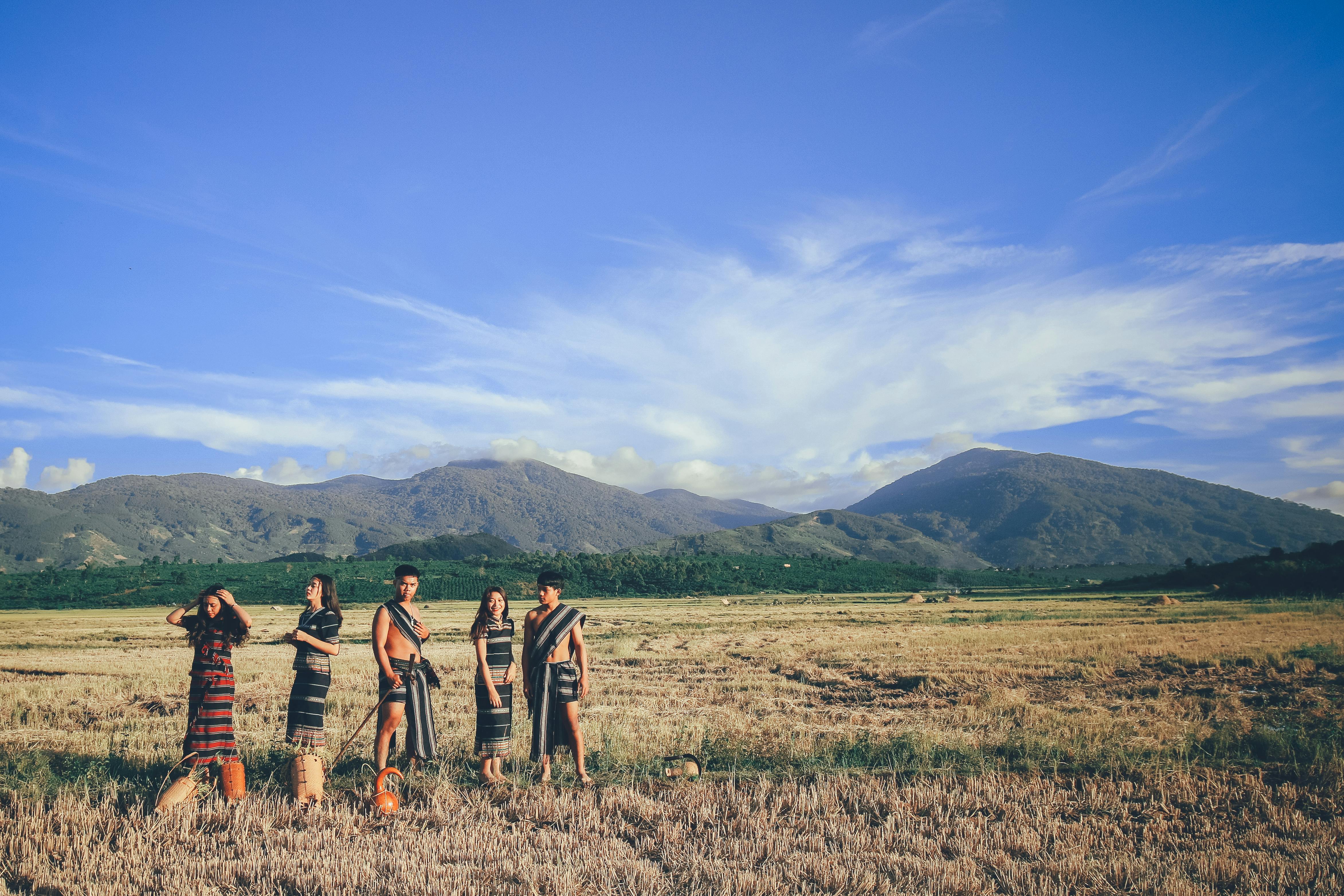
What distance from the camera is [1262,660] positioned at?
1805cm

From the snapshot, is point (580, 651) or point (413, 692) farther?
point (580, 651)

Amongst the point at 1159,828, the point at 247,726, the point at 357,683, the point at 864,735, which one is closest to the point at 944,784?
the point at 1159,828

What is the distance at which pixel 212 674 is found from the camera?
269 inches

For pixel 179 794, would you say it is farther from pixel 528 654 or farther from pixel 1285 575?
pixel 1285 575

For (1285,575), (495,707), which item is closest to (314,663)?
(495,707)

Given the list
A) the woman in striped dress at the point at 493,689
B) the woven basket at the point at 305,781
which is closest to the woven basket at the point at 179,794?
the woven basket at the point at 305,781

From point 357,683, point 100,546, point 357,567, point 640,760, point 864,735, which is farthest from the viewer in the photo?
point 100,546

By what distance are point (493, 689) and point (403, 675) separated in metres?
0.88

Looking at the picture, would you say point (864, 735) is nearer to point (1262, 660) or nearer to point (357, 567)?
point (1262, 660)

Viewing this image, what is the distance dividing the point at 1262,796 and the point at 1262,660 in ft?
45.1

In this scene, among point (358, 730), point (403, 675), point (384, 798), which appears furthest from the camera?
point (403, 675)

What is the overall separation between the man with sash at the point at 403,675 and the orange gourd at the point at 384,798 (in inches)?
15.7

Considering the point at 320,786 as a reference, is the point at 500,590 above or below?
above

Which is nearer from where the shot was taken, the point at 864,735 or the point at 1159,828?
the point at 1159,828
